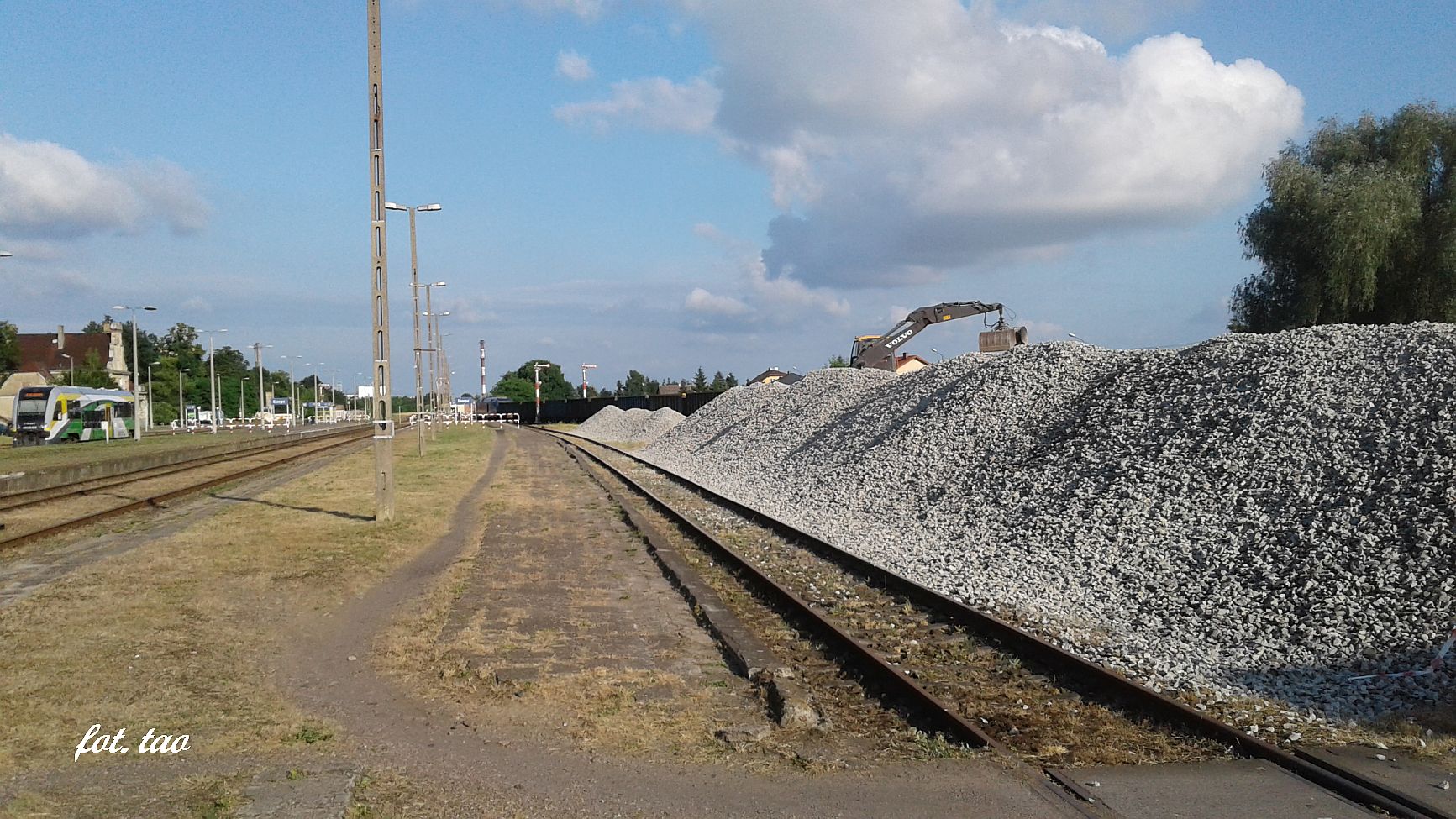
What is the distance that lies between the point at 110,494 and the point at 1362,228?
37788 millimetres

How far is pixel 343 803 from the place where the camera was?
5172 mm

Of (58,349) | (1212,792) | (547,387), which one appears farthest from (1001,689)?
(547,387)

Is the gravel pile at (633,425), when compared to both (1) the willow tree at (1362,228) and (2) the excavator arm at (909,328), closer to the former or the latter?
(2) the excavator arm at (909,328)

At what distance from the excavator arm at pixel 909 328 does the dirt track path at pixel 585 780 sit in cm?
3863

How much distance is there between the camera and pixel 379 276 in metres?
17.5

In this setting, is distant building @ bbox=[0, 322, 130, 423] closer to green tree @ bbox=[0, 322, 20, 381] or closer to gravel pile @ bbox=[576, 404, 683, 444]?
green tree @ bbox=[0, 322, 20, 381]

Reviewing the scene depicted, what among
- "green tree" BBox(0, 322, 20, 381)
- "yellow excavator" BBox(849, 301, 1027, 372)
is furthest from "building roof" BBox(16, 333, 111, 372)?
"yellow excavator" BBox(849, 301, 1027, 372)

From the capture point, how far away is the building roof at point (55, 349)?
418ft

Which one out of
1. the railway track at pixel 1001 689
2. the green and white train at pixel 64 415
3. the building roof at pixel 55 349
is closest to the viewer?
the railway track at pixel 1001 689

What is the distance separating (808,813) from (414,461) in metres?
36.4

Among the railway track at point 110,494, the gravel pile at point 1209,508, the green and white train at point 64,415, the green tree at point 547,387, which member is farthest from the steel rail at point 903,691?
the green tree at point 547,387

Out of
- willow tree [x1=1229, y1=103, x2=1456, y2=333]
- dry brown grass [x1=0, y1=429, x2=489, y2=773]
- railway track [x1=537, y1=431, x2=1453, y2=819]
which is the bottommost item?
railway track [x1=537, y1=431, x2=1453, y2=819]

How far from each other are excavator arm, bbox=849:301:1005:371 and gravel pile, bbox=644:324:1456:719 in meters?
23.0

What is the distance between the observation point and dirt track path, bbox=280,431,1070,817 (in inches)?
208
